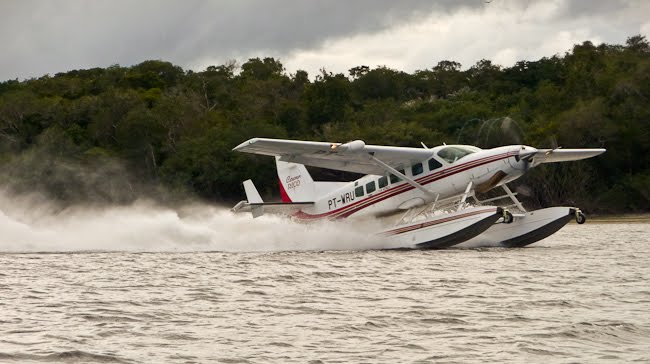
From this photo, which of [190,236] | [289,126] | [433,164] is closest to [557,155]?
[433,164]

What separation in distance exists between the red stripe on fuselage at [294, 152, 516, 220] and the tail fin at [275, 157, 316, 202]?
1.89 feet

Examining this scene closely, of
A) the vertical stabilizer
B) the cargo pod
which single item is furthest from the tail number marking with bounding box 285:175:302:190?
the cargo pod

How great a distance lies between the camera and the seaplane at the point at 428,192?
24.2 metres

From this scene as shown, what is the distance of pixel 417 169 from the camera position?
25594 millimetres

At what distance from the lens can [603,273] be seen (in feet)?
61.6

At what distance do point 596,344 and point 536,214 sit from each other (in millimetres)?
14077

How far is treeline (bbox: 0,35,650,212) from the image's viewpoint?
48.3m

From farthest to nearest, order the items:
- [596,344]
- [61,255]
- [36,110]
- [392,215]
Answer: [36,110], [392,215], [61,255], [596,344]

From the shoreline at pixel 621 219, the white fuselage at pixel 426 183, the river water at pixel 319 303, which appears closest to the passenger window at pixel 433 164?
the white fuselage at pixel 426 183

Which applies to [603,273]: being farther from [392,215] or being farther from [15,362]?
[15,362]

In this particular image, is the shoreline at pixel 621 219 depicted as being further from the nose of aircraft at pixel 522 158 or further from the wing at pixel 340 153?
the wing at pixel 340 153

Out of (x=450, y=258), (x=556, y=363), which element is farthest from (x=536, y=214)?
(x=556, y=363)

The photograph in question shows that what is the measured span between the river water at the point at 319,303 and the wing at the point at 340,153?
1920 millimetres

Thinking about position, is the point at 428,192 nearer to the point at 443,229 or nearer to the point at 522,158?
the point at 443,229
